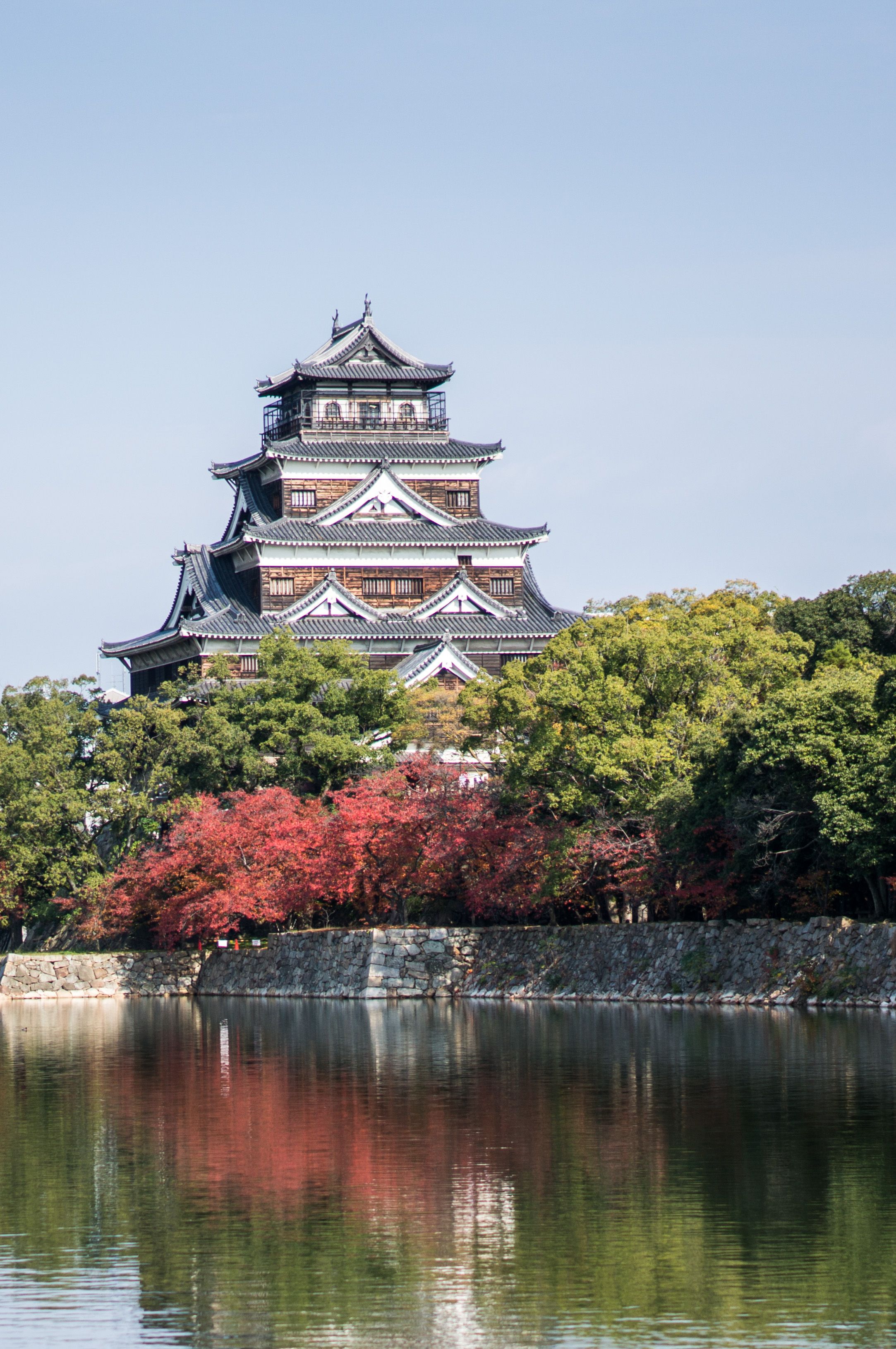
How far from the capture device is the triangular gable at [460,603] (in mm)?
61094

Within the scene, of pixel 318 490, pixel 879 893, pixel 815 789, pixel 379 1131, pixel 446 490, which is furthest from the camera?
pixel 446 490

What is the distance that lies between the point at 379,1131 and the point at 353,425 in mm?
47429

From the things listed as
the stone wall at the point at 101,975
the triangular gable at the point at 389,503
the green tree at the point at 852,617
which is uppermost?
the triangular gable at the point at 389,503

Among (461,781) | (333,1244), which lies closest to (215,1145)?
(333,1244)

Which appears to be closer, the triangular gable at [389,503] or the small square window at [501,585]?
the triangular gable at [389,503]

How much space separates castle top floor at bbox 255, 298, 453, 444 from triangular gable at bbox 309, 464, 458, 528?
2538 millimetres

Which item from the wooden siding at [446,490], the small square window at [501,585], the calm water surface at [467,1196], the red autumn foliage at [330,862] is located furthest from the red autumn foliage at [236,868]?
the wooden siding at [446,490]

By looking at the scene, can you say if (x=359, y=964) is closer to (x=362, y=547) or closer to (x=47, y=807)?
(x=47, y=807)

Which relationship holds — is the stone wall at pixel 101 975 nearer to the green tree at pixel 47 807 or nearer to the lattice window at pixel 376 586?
the green tree at pixel 47 807

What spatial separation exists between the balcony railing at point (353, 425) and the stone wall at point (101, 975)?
20.8 metres

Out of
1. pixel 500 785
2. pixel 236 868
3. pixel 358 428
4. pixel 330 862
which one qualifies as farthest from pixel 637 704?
pixel 358 428

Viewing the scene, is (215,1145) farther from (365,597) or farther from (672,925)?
(365,597)

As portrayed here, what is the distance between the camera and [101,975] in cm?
5088

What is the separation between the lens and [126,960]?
167ft
